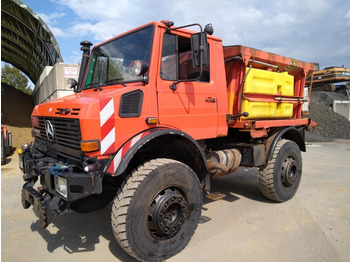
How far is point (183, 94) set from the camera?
323cm

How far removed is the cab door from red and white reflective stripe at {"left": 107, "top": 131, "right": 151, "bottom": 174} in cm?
40

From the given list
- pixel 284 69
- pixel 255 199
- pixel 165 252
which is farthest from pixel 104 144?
pixel 284 69

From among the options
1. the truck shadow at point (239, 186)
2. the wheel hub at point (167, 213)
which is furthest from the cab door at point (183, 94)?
the truck shadow at point (239, 186)

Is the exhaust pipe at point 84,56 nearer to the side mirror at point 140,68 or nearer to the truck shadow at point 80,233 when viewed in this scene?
the side mirror at point 140,68

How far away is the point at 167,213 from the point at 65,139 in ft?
4.59

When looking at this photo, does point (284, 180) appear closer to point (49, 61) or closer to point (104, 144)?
point (104, 144)

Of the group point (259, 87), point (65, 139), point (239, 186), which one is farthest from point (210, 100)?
point (239, 186)

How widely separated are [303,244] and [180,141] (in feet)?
6.59

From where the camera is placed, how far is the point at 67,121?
275 cm

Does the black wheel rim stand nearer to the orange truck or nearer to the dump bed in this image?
the orange truck

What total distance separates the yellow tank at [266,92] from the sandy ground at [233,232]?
5.26 ft

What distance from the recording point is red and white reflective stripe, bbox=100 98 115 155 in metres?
2.60

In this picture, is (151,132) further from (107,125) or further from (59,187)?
(59,187)

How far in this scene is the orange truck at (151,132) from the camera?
259cm
